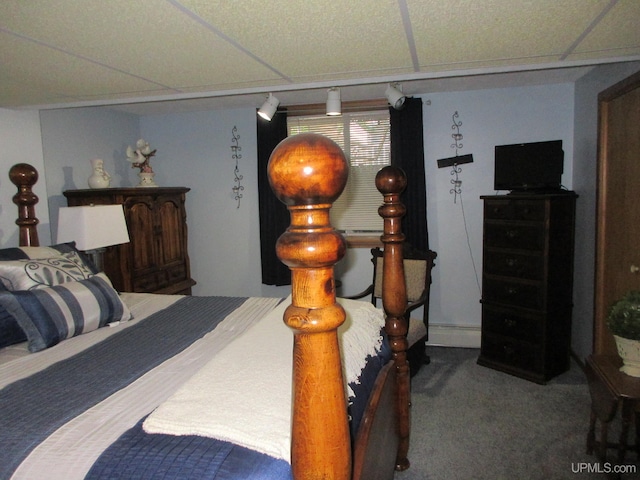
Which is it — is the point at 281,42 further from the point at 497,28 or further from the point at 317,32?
the point at 497,28

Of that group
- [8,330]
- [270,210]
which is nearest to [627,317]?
[8,330]

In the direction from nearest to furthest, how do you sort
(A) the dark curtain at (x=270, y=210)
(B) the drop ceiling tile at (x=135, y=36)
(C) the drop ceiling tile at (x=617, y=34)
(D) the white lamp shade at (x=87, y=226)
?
(B) the drop ceiling tile at (x=135, y=36) → (C) the drop ceiling tile at (x=617, y=34) → (D) the white lamp shade at (x=87, y=226) → (A) the dark curtain at (x=270, y=210)

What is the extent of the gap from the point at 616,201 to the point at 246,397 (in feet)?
8.44

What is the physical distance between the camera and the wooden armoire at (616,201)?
2322mm

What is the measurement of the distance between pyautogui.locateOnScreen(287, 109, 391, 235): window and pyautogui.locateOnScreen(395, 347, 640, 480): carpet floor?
4.79ft

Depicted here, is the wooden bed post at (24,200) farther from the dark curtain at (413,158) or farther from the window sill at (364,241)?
the dark curtain at (413,158)

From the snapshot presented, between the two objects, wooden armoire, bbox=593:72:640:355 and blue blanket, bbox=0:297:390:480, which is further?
wooden armoire, bbox=593:72:640:355

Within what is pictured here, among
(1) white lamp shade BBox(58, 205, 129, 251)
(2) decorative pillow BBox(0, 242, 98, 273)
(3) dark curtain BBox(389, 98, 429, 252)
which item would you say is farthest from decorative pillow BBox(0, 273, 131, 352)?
(3) dark curtain BBox(389, 98, 429, 252)

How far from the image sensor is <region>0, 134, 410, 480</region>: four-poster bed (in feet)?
2.10

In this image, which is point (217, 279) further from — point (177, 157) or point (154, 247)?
point (177, 157)

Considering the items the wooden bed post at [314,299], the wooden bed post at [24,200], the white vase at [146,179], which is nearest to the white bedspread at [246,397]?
the wooden bed post at [314,299]

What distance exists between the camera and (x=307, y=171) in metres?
0.61

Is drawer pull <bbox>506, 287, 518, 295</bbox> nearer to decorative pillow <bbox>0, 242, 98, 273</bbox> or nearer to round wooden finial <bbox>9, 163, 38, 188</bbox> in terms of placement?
decorative pillow <bbox>0, 242, 98, 273</bbox>

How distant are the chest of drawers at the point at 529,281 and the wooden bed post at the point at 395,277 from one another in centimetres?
150
